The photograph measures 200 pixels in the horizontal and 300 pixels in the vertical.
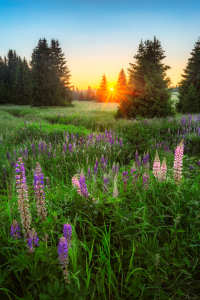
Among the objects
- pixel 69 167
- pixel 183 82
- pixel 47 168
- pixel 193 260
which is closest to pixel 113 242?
pixel 193 260

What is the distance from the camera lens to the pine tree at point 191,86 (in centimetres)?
2250

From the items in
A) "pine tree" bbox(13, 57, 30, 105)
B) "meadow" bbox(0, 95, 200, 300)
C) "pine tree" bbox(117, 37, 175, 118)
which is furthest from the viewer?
"pine tree" bbox(13, 57, 30, 105)

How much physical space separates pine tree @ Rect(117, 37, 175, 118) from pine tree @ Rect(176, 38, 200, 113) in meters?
8.81

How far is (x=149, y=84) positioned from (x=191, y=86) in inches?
406

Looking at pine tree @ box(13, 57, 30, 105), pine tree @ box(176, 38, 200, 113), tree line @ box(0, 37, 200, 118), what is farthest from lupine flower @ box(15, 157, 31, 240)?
pine tree @ box(13, 57, 30, 105)

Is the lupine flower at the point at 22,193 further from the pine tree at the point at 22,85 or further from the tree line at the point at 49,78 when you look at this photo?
the pine tree at the point at 22,85

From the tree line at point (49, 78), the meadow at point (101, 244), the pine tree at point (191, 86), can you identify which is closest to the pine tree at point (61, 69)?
the tree line at point (49, 78)

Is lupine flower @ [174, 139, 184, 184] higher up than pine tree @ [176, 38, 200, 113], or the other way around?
pine tree @ [176, 38, 200, 113]

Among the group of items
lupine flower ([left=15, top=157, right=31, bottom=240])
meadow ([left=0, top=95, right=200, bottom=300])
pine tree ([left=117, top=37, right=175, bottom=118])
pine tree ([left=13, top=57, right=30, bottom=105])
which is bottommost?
meadow ([left=0, top=95, right=200, bottom=300])

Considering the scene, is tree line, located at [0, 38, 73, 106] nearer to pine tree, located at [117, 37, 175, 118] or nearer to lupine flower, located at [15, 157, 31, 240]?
pine tree, located at [117, 37, 175, 118]

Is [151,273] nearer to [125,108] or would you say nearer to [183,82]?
[125,108]

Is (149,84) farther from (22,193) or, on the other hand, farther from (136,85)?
(22,193)

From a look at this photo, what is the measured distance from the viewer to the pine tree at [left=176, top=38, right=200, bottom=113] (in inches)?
886

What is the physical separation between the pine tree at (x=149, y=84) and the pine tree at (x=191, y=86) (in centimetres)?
881
